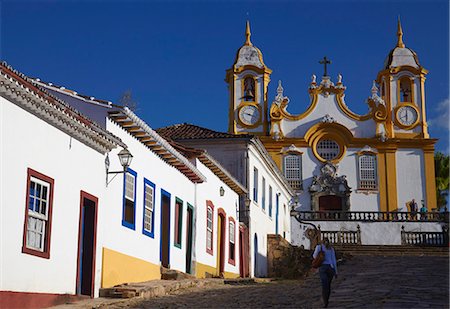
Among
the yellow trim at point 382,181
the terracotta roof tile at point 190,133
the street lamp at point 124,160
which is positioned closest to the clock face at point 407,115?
the yellow trim at point 382,181

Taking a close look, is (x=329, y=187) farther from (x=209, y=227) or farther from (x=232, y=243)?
(x=209, y=227)

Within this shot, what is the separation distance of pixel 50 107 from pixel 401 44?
3905cm

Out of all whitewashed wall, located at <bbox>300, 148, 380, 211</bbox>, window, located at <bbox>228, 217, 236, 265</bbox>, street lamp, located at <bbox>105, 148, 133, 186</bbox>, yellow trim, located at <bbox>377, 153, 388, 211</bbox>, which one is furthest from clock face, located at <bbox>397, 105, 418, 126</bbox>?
street lamp, located at <bbox>105, 148, 133, 186</bbox>

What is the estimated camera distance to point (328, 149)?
→ 44.0 m

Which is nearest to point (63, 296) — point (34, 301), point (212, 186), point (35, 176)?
point (34, 301)

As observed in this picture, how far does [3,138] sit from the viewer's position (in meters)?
11.1

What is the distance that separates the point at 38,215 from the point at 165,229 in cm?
673

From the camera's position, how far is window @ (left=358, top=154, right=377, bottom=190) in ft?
142

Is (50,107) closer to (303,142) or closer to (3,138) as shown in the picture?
(3,138)

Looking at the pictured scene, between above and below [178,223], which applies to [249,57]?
above

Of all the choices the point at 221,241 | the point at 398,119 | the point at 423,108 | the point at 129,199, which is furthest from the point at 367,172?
the point at 129,199

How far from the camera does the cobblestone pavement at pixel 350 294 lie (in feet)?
40.9

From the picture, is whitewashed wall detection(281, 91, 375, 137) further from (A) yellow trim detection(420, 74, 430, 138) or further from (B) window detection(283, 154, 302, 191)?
(A) yellow trim detection(420, 74, 430, 138)

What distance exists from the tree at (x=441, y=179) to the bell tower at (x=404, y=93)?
400 centimetres
